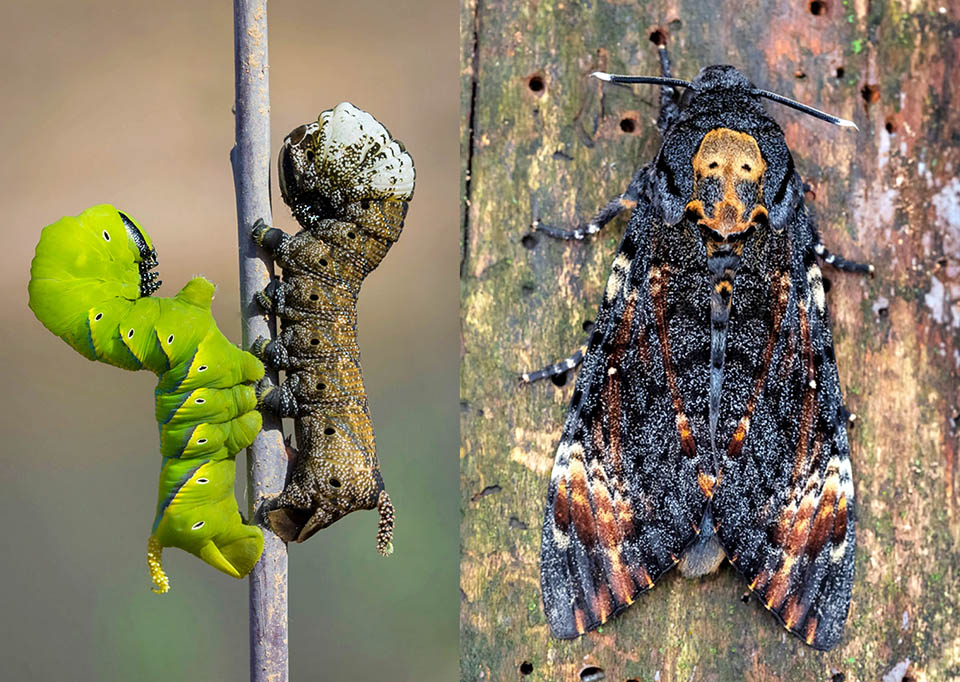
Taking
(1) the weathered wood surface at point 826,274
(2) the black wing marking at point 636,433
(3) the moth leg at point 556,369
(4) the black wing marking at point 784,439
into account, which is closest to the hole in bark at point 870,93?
(1) the weathered wood surface at point 826,274

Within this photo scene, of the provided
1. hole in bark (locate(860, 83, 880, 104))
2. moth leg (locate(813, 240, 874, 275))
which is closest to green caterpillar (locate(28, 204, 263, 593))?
moth leg (locate(813, 240, 874, 275))

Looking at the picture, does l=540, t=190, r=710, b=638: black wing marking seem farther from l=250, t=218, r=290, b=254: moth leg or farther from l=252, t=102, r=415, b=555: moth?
l=250, t=218, r=290, b=254: moth leg

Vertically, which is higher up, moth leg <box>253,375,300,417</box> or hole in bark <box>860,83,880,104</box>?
hole in bark <box>860,83,880,104</box>

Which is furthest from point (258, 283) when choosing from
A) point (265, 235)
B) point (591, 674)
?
point (591, 674)

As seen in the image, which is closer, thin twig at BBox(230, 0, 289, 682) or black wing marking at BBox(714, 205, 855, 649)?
thin twig at BBox(230, 0, 289, 682)

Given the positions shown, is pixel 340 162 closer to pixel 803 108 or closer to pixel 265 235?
pixel 265 235

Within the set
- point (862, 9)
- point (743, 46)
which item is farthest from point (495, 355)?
point (862, 9)
